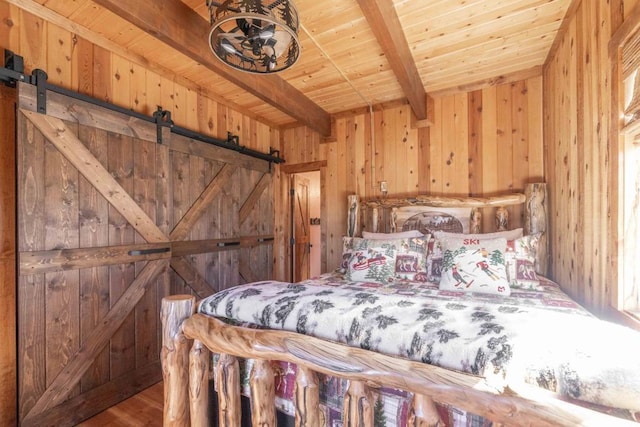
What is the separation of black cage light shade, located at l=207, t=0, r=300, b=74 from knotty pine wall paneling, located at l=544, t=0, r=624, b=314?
1576 mm

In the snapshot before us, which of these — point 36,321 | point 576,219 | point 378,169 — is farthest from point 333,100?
point 36,321

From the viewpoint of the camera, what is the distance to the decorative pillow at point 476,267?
196 centimetres

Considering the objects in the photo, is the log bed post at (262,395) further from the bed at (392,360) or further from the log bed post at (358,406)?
the log bed post at (358,406)

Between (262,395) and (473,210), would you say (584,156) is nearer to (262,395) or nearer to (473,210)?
(473,210)

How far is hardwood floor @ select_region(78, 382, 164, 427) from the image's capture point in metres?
1.84

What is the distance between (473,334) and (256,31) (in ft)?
4.84

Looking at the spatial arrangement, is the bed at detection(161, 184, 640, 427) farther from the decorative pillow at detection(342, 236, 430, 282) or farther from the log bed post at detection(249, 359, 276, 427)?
the decorative pillow at detection(342, 236, 430, 282)

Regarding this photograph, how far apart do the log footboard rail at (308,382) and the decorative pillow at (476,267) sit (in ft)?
4.63

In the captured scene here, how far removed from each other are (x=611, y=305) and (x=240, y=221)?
304 cm

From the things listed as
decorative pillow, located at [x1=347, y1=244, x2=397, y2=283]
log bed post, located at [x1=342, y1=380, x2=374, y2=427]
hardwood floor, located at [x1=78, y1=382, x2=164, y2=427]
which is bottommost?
hardwood floor, located at [x1=78, y1=382, x2=164, y2=427]

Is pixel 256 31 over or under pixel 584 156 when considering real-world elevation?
over

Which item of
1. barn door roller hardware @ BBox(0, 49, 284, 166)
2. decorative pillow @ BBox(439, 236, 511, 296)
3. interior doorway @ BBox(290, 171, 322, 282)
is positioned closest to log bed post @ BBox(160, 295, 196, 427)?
barn door roller hardware @ BBox(0, 49, 284, 166)

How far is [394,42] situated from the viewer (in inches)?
73.4

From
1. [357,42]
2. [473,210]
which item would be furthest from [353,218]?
[357,42]
